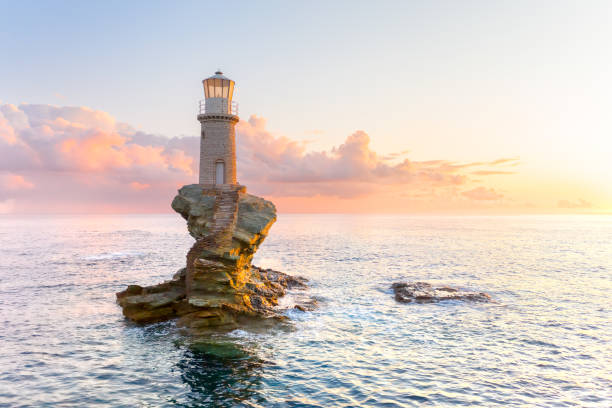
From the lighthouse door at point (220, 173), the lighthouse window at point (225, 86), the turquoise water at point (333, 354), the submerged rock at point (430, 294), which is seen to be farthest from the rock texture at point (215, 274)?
the submerged rock at point (430, 294)

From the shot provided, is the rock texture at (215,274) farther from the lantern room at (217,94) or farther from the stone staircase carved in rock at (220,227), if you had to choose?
the lantern room at (217,94)

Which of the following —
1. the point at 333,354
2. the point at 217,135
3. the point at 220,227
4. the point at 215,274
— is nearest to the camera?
the point at 333,354

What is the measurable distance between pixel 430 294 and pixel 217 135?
28838 millimetres

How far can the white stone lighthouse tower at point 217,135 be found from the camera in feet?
129

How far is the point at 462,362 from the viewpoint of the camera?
23531 mm

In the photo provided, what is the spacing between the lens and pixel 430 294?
39.9 metres

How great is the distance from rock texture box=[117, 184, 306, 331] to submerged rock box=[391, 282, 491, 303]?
13662 mm

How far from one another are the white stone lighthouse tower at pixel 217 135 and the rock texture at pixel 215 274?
285 centimetres

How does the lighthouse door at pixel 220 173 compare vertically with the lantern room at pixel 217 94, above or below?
below

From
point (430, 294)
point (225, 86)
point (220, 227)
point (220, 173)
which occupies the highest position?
point (225, 86)

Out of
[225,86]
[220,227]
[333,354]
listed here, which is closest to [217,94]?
[225,86]

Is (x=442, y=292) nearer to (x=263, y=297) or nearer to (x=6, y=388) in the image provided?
(x=263, y=297)

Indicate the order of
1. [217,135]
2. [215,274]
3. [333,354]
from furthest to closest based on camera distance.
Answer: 1. [217,135]
2. [215,274]
3. [333,354]

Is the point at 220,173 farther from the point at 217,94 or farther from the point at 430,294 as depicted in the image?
the point at 430,294
